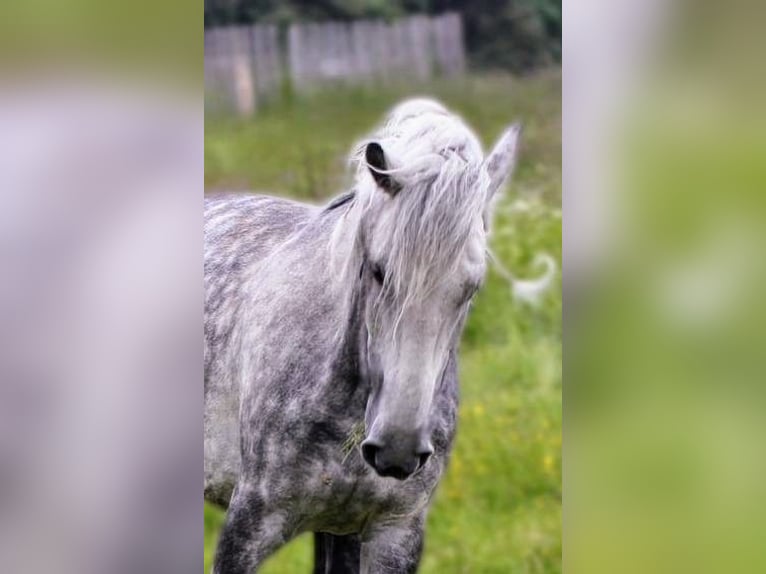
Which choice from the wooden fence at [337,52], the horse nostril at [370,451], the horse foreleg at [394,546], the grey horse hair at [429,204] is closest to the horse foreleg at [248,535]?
the horse foreleg at [394,546]

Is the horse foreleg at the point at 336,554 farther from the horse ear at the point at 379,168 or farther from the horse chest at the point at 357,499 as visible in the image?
the horse ear at the point at 379,168

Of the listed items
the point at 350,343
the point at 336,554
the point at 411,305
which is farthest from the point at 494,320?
the point at 336,554

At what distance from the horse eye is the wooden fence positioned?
402mm

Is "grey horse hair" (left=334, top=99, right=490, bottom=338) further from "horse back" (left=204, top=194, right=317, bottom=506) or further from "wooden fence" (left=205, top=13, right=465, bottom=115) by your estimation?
"horse back" (left=204, top=194, right=317, bottom=506)

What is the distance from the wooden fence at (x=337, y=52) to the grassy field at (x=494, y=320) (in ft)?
0.13

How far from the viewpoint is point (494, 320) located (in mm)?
1980

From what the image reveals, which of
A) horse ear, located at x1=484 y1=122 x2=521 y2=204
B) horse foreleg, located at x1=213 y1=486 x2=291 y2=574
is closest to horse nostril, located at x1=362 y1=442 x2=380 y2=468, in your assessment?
horse foreleg, located at x1=213 y1=486 x2=291 y2=574

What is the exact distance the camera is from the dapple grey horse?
153cm

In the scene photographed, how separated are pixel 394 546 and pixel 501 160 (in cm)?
82

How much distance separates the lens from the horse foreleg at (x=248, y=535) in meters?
1.83
